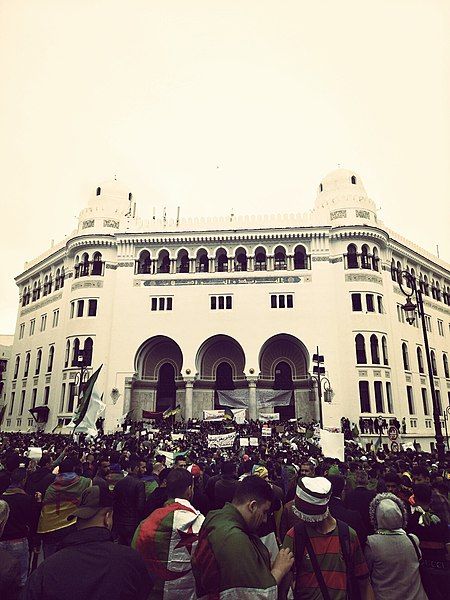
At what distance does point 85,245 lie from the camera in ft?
124

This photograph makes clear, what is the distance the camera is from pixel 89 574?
2.34 metres

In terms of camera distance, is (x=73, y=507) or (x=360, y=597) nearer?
(x=360, y=597)

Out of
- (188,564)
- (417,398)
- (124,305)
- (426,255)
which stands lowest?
(188,564)

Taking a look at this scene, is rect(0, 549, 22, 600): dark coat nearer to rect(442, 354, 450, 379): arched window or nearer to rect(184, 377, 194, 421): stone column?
rect(184, 377, 194, 421): stone column

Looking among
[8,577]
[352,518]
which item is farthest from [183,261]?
[8,577]

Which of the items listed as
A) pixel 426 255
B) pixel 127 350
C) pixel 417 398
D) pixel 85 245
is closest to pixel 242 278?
pixel 127 350

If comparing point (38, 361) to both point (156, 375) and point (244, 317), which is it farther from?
point (244, 317)

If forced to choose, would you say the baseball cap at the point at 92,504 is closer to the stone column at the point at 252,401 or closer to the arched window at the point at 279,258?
the stone column at the point at 252,401

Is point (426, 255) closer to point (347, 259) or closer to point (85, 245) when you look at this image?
point (347, 259)

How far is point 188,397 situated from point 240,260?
1203 centimetres

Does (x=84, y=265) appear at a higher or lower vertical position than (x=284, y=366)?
higher

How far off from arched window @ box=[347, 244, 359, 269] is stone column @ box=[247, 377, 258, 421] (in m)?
12.1

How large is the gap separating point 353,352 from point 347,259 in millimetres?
7649

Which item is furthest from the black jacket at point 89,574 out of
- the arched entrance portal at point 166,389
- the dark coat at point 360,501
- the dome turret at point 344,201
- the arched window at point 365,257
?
the dome turret at point 344,201
